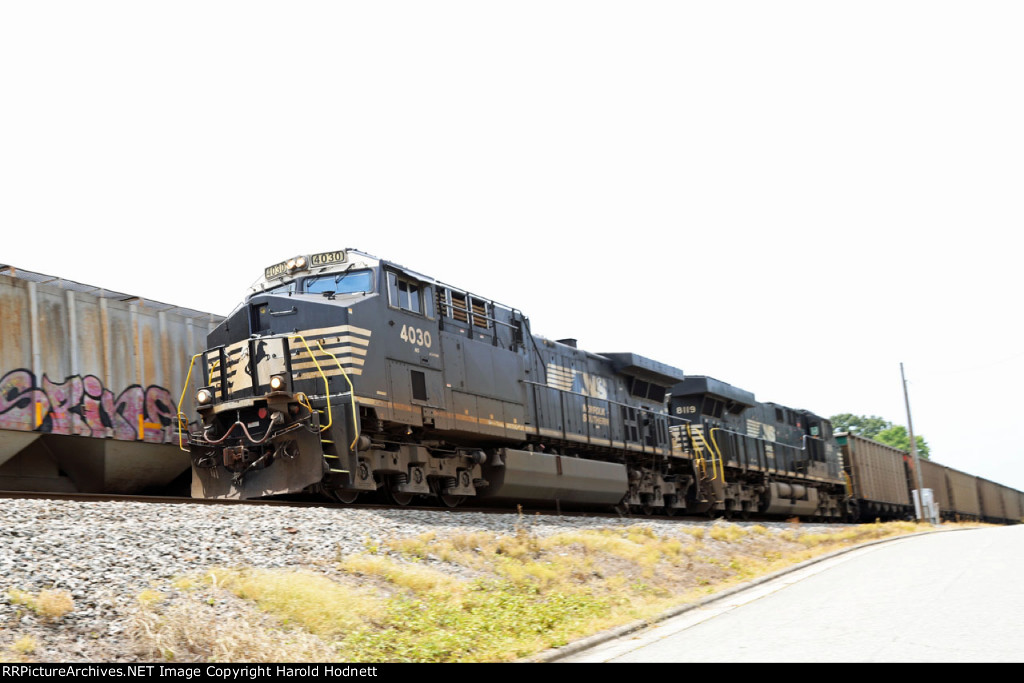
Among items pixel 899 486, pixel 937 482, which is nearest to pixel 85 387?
pixel 899 486

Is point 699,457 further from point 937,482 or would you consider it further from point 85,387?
point 937,482

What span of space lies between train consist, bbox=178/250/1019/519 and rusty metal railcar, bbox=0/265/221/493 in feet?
4.67

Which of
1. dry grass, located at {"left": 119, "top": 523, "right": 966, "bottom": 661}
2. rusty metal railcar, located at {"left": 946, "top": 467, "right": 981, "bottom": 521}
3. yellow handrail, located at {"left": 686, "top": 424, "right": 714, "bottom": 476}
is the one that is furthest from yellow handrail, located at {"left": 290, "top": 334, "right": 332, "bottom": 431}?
rusty metal railcar, located at {"left": 946, "top": 467, "right": 981, "bottom": 521}

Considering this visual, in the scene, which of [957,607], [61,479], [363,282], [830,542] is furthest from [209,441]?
[830,542]

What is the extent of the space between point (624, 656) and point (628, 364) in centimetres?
1454

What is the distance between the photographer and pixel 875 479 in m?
35.6

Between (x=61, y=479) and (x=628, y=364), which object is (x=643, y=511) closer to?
(x=628, y=364)

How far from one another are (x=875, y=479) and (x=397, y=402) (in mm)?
27290

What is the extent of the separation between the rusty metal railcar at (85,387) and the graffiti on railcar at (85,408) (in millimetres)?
16

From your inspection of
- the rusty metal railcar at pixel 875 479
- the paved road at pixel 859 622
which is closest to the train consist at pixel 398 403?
the paved road at pixel 859 622

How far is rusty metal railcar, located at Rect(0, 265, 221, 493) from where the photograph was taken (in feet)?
45.8

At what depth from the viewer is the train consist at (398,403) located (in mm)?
12383

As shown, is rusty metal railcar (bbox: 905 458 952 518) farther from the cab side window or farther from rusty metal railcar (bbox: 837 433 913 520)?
the cab side window

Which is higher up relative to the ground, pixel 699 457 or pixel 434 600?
pixel 699 457
